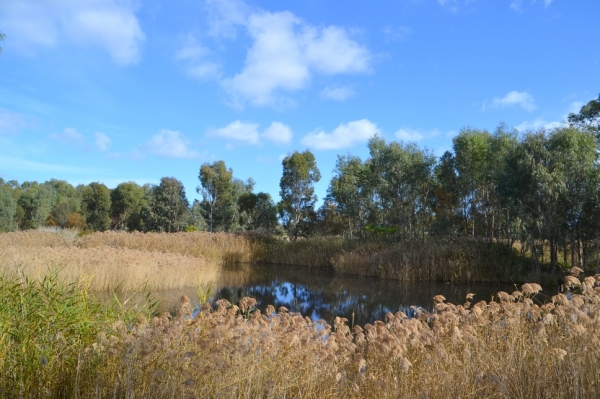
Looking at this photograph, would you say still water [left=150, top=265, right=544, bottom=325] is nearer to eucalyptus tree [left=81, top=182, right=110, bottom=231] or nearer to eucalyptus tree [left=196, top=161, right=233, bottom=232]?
eucalyptus tree [left=196, top=161, right=233, bottom=232]

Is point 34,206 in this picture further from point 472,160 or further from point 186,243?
point 472,160

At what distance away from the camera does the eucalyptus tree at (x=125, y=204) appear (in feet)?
137

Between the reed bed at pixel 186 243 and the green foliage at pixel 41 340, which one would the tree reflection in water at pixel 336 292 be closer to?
the reed bed at pixel 186 243

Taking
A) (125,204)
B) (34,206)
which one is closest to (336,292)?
(125,204)

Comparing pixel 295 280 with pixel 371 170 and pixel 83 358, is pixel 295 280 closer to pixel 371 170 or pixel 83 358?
pixel 371 170

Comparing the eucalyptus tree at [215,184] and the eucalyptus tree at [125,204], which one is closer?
the eucalyptus tree at [215,184]

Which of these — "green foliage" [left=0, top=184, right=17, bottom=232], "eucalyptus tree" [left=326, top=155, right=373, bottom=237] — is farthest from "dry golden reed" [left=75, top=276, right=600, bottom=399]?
"green foliage" [left=0, top=184, right=17, bottom=232]

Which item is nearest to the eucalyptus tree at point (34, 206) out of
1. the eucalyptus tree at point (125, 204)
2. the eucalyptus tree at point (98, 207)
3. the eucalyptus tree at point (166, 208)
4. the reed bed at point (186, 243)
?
the eucalyptus tree at point (98, 207)

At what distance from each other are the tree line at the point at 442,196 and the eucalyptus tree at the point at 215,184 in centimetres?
8

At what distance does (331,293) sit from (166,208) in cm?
2248

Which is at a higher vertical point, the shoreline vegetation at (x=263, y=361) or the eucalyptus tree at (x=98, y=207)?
the eucalyptus tree at (x=98, y=207)

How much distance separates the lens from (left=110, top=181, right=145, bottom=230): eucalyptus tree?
4169 cm

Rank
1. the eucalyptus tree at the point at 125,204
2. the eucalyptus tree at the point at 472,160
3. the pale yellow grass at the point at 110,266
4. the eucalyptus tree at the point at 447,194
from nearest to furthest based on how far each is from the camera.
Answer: the pale yellow grass at the point at 110,266 < the eucalyptus tree at the point at 472,160 < the eucalyptus tree at the point at 447,194 < the eucalyptus tree at the point at 125,204

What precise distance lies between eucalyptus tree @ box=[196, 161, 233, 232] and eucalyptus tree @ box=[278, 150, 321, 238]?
6.72 meters
